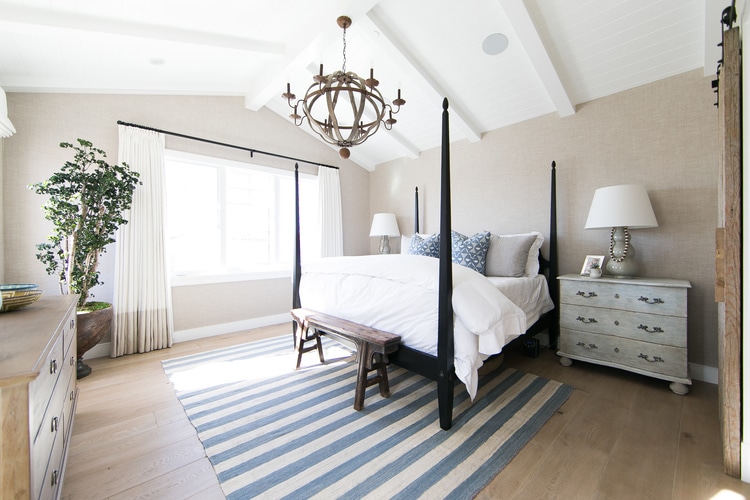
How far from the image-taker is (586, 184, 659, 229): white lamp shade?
226 cm

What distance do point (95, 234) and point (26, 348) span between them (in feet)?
7.03

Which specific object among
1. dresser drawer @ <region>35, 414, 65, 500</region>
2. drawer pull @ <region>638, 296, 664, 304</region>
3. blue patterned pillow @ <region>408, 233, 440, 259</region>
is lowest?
dresser drawer @ <region>35, 414, 65, 500</region>

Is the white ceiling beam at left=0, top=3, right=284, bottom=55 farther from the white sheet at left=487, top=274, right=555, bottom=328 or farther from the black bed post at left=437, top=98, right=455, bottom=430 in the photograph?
the white sheet at left=487, top=274, right=555, bottom=328

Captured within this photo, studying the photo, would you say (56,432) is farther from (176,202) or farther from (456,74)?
(456,74)

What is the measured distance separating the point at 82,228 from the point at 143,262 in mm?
631

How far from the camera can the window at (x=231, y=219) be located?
3.38 meters

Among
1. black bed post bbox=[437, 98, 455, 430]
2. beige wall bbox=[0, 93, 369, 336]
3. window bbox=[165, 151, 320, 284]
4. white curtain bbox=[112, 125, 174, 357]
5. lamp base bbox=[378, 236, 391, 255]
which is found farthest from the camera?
lamp base bbox=[378, 236, 391, 255]

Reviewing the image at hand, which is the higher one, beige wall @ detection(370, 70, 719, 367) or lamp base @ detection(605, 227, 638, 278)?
beige wall @ detection(370, 70, 719, 367)

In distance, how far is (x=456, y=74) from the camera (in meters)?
2.93

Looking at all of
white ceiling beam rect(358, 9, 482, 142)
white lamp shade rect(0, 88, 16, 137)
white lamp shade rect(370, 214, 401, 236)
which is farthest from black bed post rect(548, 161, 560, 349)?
white lamp shade rect(0, 88, 16, 137)

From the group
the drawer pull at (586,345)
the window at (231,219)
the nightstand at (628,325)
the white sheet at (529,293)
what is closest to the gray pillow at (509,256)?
the white sheet at (529,293)

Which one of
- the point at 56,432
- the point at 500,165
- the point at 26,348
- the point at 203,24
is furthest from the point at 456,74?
the point at 56,432

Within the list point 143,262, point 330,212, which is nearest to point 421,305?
point 143,262

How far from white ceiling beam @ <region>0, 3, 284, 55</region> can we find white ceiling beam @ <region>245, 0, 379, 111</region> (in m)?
0.29
